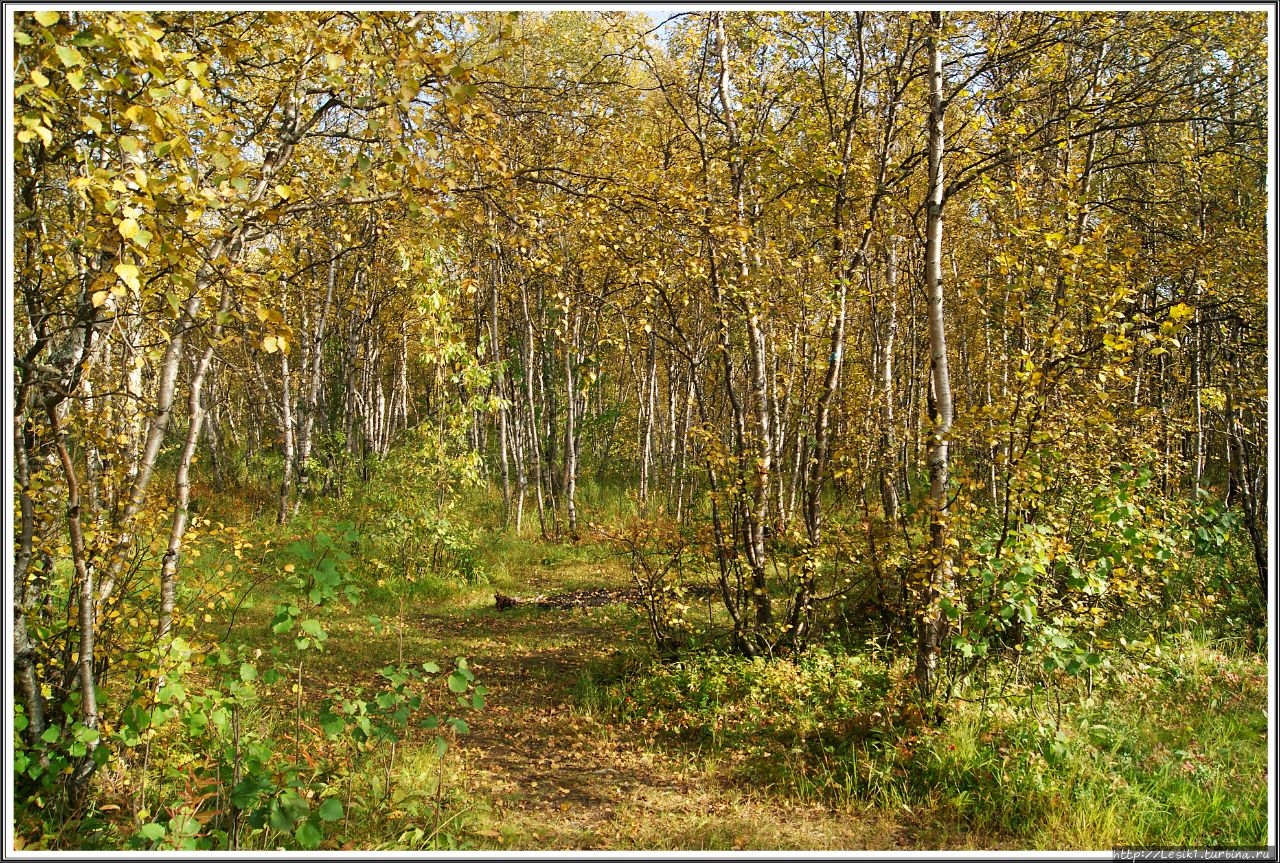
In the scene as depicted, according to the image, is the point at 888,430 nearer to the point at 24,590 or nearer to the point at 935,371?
the point at 935,371

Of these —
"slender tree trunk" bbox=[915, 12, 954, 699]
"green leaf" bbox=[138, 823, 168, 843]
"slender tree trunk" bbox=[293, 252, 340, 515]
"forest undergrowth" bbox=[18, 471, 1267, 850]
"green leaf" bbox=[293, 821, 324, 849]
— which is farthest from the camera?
"slender tree trunk" bbox=[293, 252, 340, 515]

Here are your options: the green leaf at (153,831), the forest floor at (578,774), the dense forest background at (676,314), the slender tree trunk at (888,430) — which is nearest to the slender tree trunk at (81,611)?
the dense forest background at (676,314)

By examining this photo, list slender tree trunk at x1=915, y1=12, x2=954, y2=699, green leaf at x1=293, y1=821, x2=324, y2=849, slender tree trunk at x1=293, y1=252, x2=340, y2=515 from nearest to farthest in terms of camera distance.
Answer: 1. green leaf at x1=293, y1=821, x2=324, y2=849
2. slender tree trunk at x1=915, y1=12, x2=954, y2=699
3. slender tree trunk at x1=293, y1=252, x2=340, y2=515

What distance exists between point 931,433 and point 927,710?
168 cm

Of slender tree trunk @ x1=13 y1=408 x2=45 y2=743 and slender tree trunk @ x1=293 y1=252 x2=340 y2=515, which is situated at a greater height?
slender tree trunk @ x1=293 y1=252 x2=340 y2=515

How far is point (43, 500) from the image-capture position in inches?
137

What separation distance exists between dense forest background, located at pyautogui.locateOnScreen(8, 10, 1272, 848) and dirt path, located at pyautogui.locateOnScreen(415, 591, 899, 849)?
1.13 m

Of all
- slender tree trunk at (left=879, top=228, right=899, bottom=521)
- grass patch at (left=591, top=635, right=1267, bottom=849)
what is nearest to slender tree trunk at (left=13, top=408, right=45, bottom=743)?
grass patch at (left=591, top=635, right=1267, bottom=849)

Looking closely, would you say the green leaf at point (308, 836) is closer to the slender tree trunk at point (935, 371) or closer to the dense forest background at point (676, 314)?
the dense forest background at point (676, 314)

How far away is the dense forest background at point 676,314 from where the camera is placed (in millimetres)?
2998

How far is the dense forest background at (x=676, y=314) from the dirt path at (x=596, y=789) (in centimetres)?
113

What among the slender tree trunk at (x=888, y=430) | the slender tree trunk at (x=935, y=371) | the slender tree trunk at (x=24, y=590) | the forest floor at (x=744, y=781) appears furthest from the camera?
the slender tree trunk at (x=888, y=430)

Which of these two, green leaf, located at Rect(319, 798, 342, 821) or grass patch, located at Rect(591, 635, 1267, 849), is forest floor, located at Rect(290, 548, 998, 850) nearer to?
grass patch, located at Rect(591, 635, 1267, 849)

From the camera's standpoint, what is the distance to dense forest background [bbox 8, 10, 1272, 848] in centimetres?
300
